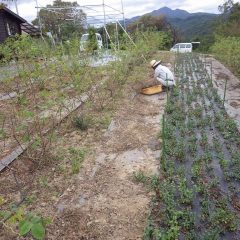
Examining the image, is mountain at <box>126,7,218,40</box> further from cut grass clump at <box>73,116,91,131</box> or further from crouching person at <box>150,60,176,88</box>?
cut grass clump at <box>73,116,91,131</box>

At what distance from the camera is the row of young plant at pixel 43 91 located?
458 centimetres

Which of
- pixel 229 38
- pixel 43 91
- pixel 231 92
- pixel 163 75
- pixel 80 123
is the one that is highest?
pixel 43 91

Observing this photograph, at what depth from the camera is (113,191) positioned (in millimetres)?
3918

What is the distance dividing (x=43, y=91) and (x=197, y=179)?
2.53 m

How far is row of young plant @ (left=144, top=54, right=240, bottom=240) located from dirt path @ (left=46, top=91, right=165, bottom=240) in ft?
0.61

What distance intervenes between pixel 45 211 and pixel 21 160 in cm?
130

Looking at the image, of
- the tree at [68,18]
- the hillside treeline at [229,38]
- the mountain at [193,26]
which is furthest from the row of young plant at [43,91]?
the mountain at [193,26]

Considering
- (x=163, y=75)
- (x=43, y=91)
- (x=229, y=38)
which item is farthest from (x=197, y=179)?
(x=229, y=38)

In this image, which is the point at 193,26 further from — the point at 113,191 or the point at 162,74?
the point at 113,191

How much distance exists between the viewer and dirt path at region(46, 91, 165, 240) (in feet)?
10.7

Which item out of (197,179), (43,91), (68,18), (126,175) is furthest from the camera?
(68,18)

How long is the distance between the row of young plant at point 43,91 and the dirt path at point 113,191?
1.15ft

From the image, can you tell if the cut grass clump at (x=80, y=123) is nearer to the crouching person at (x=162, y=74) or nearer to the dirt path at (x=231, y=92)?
the dirt path at (x=231, y=92)

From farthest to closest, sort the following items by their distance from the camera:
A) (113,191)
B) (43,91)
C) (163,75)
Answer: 1. (163,75)
2. (43,91)
3. (113,191)
